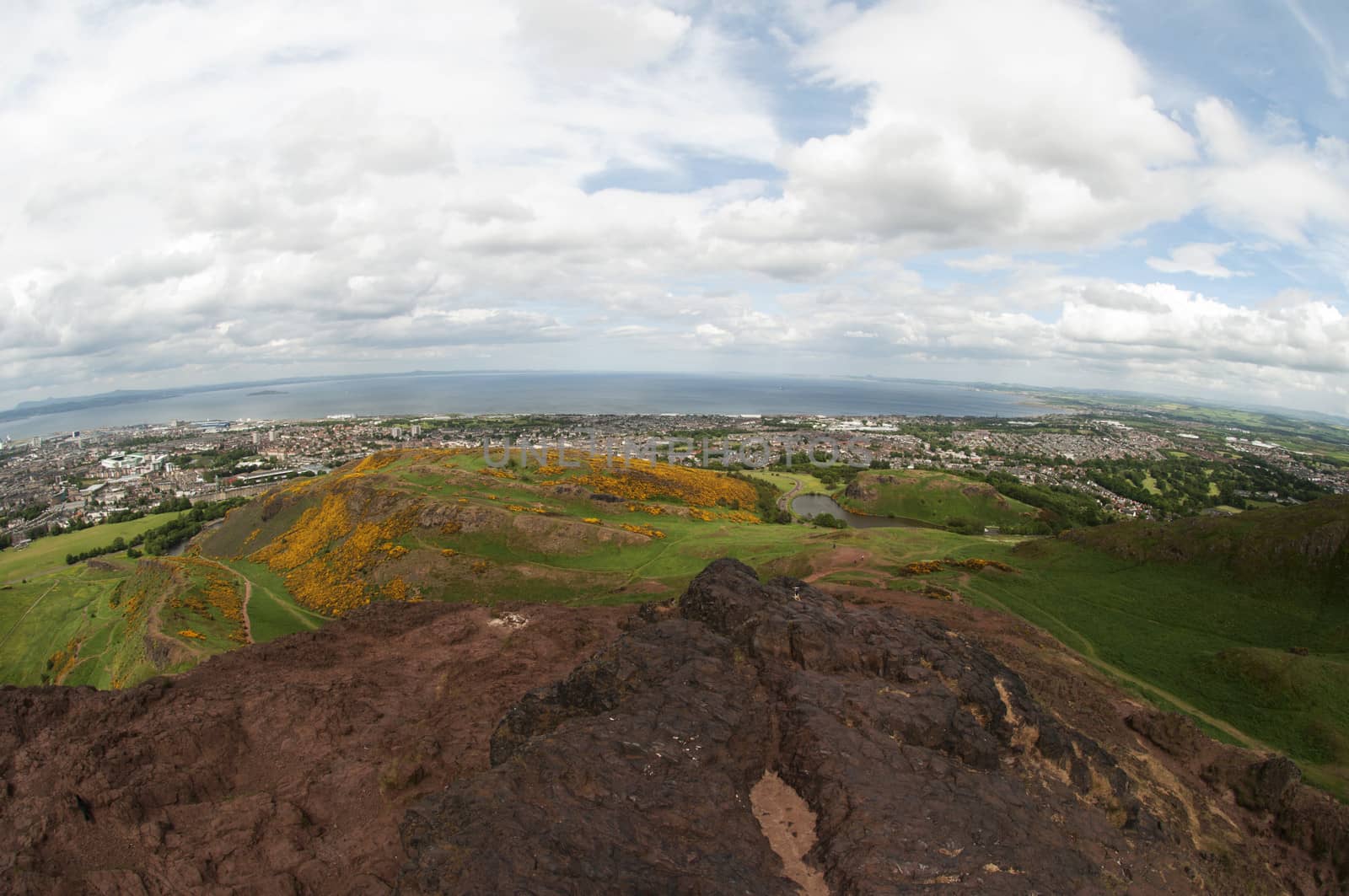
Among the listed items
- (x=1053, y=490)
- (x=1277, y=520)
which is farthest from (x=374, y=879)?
(x=1053, y=490)

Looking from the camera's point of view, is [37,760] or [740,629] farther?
[740,629]

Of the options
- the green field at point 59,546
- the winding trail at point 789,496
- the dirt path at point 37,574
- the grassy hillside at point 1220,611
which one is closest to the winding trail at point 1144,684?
the grassy hillside at point 1220,611

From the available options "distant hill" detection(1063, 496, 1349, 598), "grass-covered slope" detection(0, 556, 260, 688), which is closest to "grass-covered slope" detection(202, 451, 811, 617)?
"grass-covered slope" detection(0, 556, 260, 688)

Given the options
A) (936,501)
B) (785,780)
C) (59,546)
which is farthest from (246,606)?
(936,501)

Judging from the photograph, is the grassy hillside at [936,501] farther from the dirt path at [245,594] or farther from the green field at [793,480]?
the dirt path at [245,594]

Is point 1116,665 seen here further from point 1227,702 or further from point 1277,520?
point 1277,520

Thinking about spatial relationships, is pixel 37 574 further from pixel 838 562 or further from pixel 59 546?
pixel 838 562
